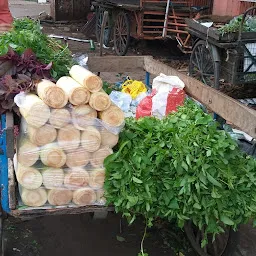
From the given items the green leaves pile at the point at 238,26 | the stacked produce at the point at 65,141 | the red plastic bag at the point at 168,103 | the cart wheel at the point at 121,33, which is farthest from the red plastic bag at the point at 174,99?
the cart wheel at the point at 121,33

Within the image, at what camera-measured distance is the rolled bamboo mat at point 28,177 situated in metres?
2.64

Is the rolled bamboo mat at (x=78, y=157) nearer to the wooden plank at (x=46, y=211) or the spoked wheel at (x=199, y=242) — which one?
the wooden plank at (x=46, y=211)

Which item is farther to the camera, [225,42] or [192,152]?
[225,42]

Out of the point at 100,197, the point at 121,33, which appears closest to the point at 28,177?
the point at 100,197

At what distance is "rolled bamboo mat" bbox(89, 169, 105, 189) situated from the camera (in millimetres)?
2730

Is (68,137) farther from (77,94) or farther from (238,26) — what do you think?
(238,26)

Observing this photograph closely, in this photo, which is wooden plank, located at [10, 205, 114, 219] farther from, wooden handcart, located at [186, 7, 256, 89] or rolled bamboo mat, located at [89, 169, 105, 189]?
wooden handcart, located at [186, 7, 256, 89]

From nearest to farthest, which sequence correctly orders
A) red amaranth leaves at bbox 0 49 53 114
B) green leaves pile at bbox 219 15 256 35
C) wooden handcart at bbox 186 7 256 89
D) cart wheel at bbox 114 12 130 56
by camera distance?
1. red amaranth leaves at bbox 0 49 53 114
2. wooden handcart at bbox 186 7 256 89
3. green leaves pile at bbox 219 15 256 35
4. cart wheel at bbox 114 12 130 56

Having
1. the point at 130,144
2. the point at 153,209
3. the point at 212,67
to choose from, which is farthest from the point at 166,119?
the point at 212,67

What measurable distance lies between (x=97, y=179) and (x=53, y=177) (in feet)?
0.85

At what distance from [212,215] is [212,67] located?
15.5 ft

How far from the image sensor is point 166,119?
2.92 meters

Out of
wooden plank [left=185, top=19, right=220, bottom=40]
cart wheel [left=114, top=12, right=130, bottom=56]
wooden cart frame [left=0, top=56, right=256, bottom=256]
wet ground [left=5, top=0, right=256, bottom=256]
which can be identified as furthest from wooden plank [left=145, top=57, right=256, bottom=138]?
cart wheel [left=114, top=12, right=130, bottom=56]

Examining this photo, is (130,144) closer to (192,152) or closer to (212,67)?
(192,152)
